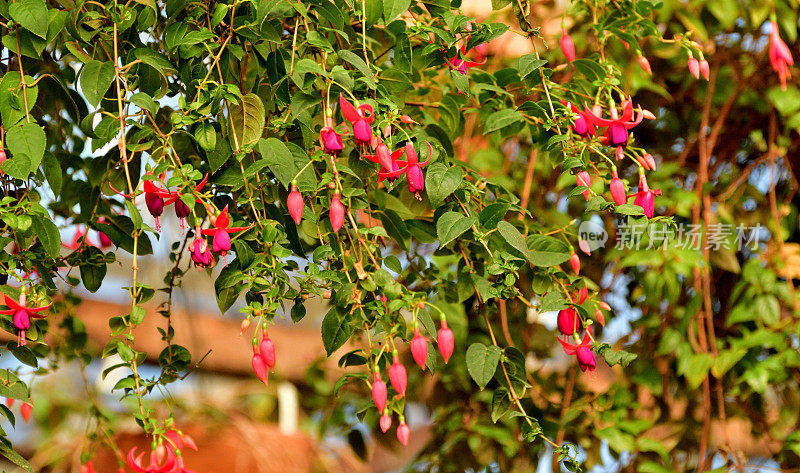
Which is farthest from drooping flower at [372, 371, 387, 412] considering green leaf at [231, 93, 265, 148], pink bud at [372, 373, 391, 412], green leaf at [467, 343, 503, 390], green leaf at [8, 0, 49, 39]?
green leaf at [8, 0, 49, 39]

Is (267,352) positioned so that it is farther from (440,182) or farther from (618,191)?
(618,191)

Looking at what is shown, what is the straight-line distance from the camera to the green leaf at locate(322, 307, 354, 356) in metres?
0.62

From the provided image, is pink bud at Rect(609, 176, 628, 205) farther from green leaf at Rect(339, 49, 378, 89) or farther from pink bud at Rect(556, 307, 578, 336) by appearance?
green leaf at Rect(339, 49, 378, 89)

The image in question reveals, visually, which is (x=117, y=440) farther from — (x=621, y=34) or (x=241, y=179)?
(x=621, y=34)

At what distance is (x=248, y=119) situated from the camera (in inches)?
25.1

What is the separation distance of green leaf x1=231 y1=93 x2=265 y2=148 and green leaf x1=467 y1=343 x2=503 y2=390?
9.5 inches

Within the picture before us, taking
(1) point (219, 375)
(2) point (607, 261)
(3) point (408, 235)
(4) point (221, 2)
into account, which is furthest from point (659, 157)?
(1) point (219, 375)

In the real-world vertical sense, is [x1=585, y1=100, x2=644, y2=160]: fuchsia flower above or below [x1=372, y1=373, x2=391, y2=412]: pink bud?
above

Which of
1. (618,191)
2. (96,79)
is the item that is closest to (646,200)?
(618,191)

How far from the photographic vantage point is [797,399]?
128 cm

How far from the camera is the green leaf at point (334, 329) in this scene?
618 millimetres

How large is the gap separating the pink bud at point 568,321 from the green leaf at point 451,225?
0.33 feet

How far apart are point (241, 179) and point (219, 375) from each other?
157 centimetres

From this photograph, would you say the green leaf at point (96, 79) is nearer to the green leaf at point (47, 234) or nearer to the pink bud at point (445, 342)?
the green leaf at point (47, 234)
